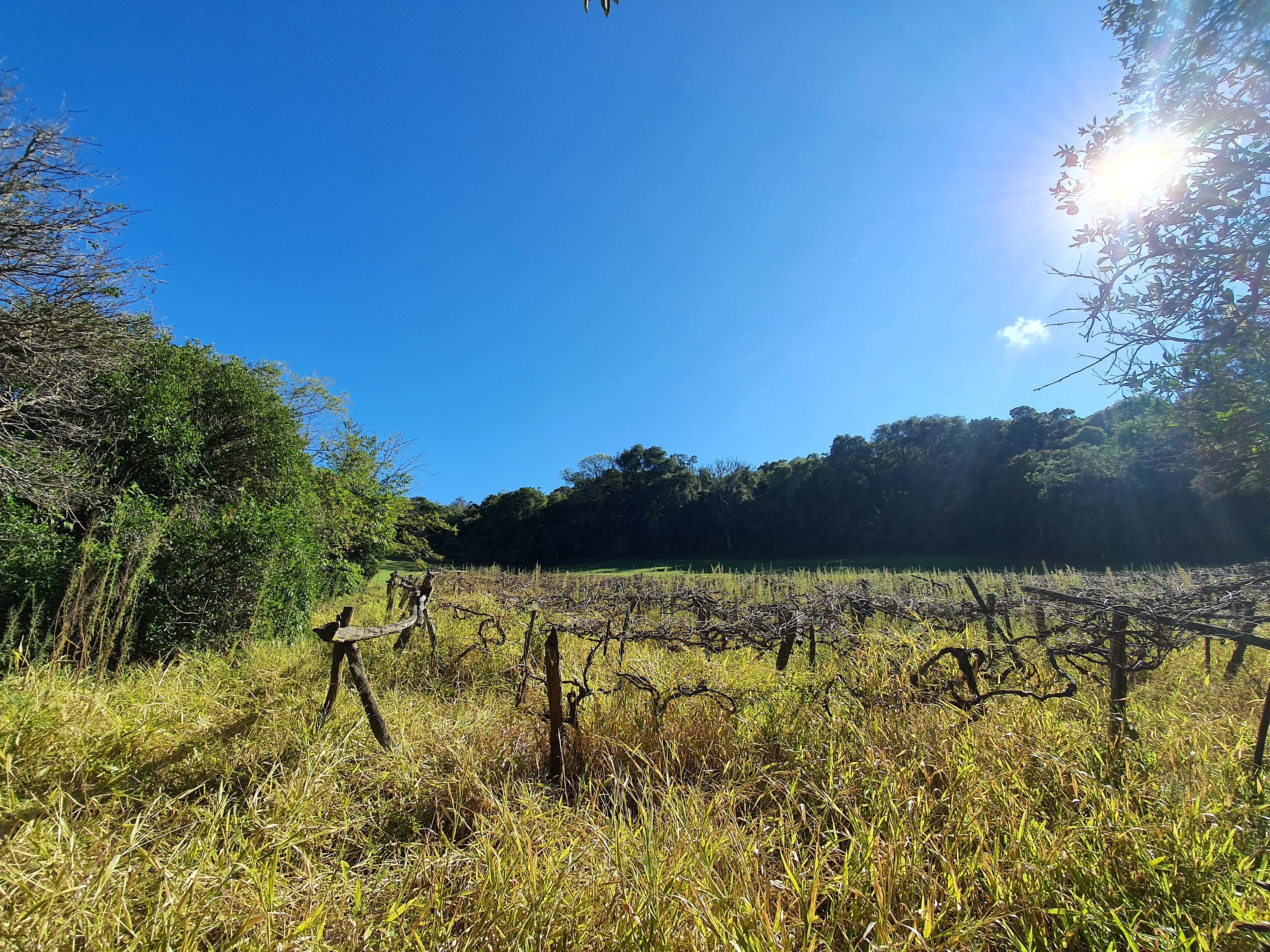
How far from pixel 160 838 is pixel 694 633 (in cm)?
415

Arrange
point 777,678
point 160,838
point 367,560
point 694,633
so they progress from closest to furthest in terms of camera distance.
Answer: point 160,838 → point 777,678 → point 694,633 → point 367,560

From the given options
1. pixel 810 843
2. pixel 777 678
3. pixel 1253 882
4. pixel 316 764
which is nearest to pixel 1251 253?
pixel 1253 882

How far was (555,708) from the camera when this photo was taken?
8.71 feet

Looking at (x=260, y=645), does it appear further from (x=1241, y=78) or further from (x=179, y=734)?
(x=1241, y=78)

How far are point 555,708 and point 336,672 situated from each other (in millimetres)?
1341

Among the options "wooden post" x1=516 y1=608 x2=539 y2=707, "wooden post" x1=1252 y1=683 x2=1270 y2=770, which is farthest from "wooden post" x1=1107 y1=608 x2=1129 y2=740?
"wooden post" x1=516 y1=608 x2=539 y2=707

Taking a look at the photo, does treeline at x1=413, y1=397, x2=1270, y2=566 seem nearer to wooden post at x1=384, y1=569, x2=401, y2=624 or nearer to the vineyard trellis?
the vineyard trellis

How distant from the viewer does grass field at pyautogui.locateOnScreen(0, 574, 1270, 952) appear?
4.98ft

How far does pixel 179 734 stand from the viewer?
2.94m

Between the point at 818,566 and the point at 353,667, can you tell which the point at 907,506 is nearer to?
the point at 818,566

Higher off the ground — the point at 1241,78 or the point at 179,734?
the point at 1241,78

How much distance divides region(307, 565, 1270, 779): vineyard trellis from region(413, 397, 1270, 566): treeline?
312 cm

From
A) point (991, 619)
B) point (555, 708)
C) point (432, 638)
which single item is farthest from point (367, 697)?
point (991, 619)

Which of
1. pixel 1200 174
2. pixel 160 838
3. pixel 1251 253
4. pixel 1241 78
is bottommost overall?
pixel 160 838
